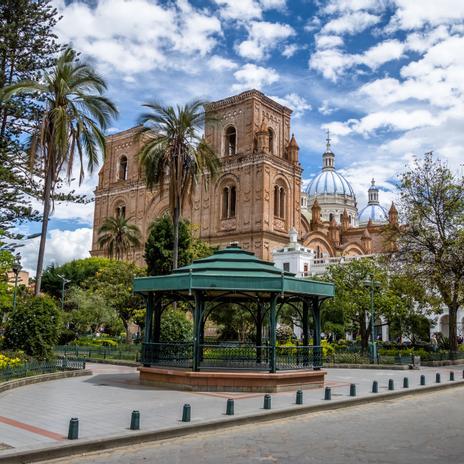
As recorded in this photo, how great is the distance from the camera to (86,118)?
2067 centimetres

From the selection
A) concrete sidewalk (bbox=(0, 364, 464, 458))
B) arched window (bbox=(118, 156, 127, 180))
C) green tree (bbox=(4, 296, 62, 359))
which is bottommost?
concrete sidewalk (bbox=(0, 364, 464, 458))

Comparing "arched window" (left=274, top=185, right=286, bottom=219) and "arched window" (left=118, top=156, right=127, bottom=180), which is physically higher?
"arched window" (left=118, top=156, right=127, bottom=180)

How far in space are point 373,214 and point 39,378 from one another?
99.3 metres

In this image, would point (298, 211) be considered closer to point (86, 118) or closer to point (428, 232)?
point (428, 232)

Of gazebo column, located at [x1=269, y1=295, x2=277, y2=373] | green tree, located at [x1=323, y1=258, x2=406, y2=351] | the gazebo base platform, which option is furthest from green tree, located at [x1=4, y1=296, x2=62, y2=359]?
green tree, located at [x1=323, y1=258, x2=406, y2=351]

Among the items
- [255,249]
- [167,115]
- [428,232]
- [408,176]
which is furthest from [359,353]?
[255,249]

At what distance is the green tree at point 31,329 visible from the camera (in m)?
17.3

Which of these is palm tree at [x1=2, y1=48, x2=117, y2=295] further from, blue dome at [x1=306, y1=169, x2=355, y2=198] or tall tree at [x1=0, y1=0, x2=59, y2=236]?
blue dome at [x1=306, y1=169, x2=355, y2=198]

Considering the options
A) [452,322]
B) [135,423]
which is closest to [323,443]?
[135,423]

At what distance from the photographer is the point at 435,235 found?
1134 inches

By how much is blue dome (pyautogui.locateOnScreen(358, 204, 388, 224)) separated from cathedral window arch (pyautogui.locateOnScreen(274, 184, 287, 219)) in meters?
56.4

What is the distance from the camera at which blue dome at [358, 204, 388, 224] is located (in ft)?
355

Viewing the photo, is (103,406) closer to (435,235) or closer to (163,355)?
(163,355)

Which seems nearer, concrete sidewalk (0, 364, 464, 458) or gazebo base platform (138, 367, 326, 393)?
concrete sidewalk (0, 364, 464, 458)
